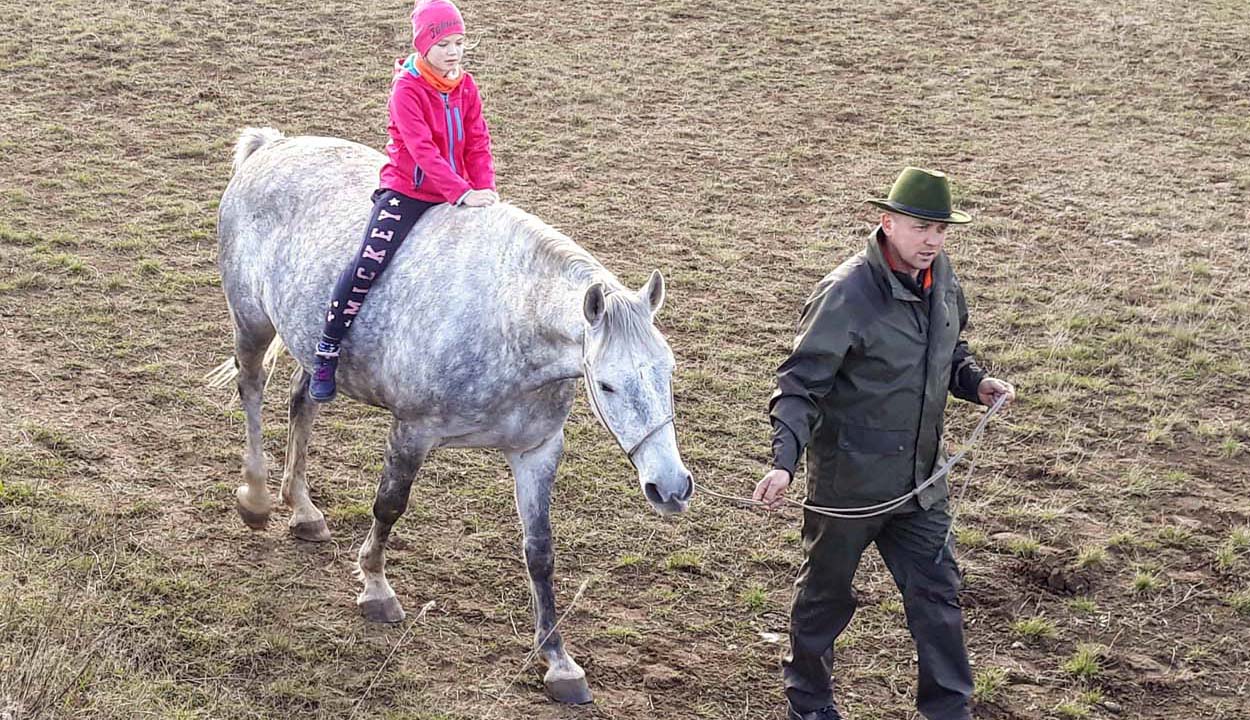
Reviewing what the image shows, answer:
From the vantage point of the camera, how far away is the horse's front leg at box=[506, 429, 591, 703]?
4.92 m

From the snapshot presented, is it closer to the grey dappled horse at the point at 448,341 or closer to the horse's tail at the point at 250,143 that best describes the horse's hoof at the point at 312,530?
the grey dappled horse at the point at 448,341

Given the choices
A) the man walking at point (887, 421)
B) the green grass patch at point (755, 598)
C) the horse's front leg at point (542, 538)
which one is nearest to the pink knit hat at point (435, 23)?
the horse's front leg at point (542, 538)

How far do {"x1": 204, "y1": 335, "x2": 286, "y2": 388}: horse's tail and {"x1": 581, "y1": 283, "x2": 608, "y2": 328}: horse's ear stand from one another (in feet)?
6.87

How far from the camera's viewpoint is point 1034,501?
6.39 meters

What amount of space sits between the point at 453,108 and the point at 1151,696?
11.8 feet

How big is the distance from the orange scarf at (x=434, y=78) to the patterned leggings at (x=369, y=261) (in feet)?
1.49

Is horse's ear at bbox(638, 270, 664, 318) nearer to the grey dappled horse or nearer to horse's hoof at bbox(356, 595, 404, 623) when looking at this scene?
the grey dappled horse

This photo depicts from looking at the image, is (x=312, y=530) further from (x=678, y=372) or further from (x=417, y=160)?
(x=678, y=372)

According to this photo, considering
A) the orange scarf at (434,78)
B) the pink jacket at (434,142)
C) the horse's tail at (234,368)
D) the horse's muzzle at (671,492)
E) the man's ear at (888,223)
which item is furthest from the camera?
the horse's tail at (234,368)

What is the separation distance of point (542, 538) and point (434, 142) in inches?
64.1

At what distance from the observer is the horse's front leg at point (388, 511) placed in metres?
4.96

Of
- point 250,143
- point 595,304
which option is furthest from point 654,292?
point 250,143

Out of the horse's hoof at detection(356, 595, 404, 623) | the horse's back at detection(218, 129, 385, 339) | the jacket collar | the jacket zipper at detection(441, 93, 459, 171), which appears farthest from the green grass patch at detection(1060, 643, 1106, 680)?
the horse's back at detection(218, 129, 385, 339)

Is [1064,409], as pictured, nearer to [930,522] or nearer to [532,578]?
[930,522]
